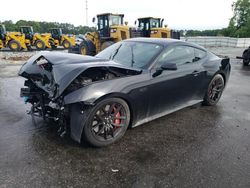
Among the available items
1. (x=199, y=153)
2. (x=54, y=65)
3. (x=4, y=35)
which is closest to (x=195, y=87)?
(x=199, y=153)

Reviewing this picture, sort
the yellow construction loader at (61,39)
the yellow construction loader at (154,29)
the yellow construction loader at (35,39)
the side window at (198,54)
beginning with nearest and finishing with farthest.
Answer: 1. the side window at (198,54)
2. the yellow construction loader at (154,29)
3. the yellow construction loader at (35,39)
4. the yellow construction loader at (61,39)

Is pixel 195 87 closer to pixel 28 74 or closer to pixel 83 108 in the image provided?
pixel 83 108

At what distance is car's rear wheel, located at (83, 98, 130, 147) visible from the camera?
A: 3121 mm

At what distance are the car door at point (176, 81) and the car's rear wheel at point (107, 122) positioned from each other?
0.56 m

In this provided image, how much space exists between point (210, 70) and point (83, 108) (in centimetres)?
303

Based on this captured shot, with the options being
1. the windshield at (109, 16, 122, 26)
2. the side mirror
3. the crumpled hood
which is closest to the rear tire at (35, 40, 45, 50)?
the windshield at (109, 16, 122, 26)

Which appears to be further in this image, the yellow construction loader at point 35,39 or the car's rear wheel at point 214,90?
the yellow construction loader at point 35,39

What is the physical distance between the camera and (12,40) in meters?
18.0

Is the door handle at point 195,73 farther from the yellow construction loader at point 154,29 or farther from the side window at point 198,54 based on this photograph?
the yellow construction loader at point 154,29

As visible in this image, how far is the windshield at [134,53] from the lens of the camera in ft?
12.8

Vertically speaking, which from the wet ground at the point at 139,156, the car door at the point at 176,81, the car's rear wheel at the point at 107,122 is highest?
the car door at the point at 176,81

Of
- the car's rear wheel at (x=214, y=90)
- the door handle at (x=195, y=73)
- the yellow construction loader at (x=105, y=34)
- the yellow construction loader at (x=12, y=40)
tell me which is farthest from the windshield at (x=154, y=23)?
the door handle at (x=195, y=73)

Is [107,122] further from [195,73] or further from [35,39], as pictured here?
[35,39]

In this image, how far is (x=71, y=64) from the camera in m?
3.35
